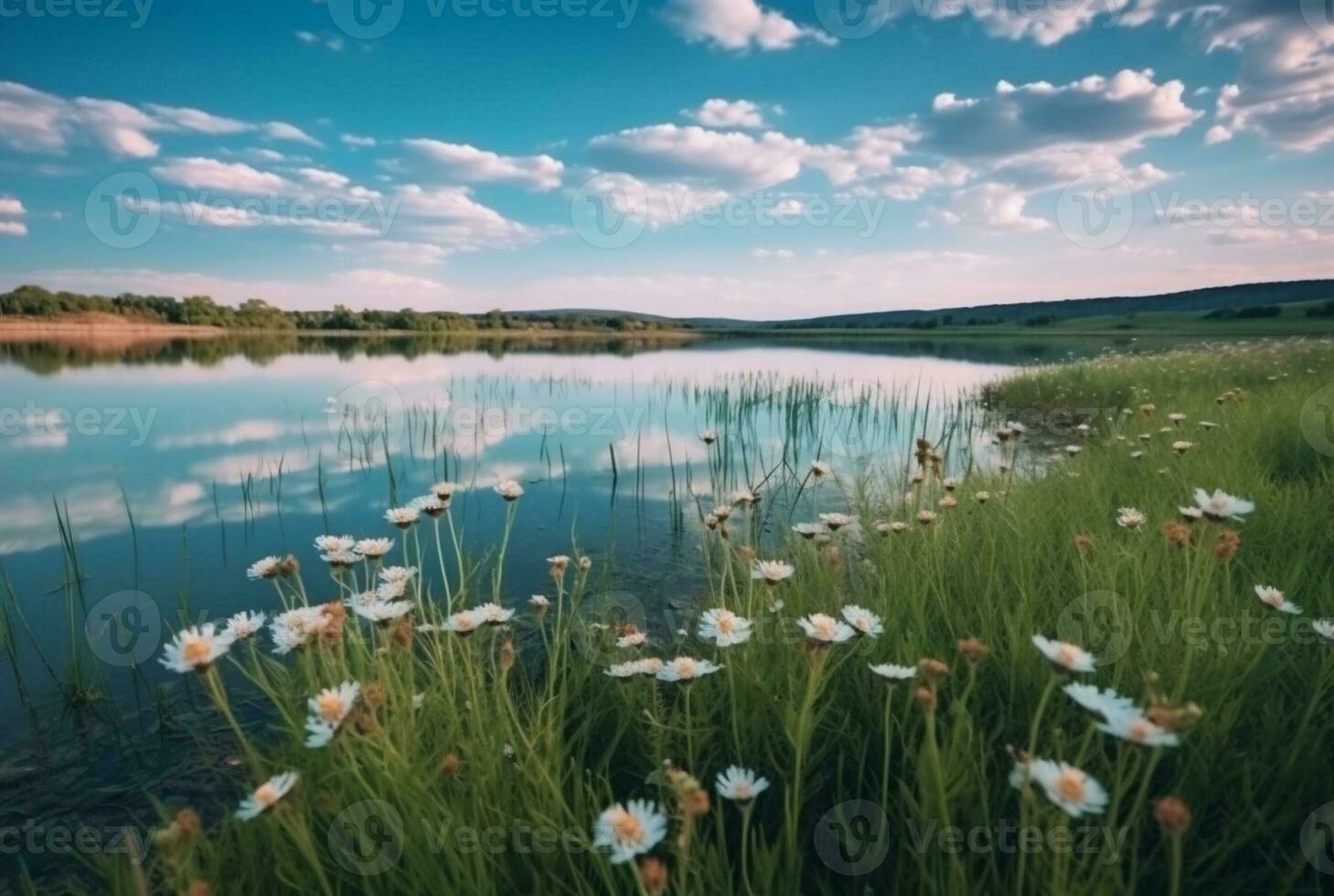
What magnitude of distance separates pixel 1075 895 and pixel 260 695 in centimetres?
389

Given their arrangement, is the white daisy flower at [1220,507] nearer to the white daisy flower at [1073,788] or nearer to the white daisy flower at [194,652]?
the white daisy flower at [1073,788]

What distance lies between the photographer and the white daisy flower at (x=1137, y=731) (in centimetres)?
106

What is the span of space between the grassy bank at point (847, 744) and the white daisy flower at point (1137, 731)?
0.4 inches

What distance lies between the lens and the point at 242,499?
7.38 meters

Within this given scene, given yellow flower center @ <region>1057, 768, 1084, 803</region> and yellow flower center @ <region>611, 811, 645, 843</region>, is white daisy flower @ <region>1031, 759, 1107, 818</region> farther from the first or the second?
yellow flower center @ <region>611, 811, 645, 843</region>

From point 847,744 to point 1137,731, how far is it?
113 cm

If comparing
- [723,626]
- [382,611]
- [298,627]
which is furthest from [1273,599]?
[298,627]

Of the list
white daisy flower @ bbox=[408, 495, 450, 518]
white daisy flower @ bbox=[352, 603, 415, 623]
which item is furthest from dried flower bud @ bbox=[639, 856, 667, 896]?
white daisy flower @ bbox=[408, 495, 450, 518]

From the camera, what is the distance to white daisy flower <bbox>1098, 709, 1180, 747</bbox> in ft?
3.47

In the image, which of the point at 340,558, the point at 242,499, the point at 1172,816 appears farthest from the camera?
the point at 242,499

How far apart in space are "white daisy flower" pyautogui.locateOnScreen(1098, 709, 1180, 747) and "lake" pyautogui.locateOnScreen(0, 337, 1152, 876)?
2.36 m

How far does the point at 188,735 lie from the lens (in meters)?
3.32

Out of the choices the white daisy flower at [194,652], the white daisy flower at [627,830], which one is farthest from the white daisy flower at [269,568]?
the white daisy flower at [627,830]

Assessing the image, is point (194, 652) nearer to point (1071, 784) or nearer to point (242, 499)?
point (1071, 784)
